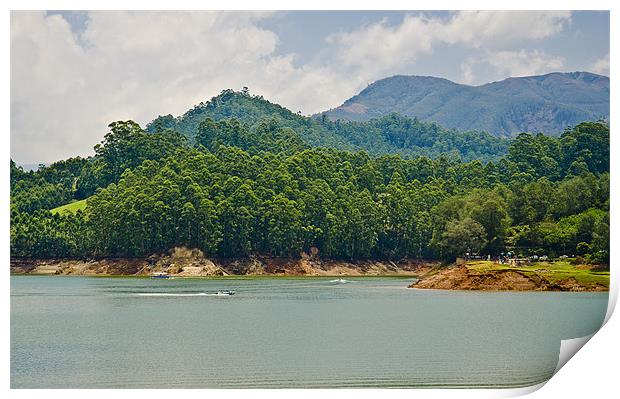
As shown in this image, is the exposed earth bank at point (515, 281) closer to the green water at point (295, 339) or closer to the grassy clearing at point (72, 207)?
the green water at point (295, 339)

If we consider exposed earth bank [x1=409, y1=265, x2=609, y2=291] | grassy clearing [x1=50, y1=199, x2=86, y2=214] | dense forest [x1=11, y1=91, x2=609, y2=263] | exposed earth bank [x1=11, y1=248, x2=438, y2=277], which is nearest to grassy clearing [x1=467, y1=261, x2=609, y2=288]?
exposed earth bank [x1=409, y1=265, x2=609, y2=291]

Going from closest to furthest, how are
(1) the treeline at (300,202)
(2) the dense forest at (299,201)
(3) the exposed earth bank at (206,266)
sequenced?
(2) the dense forest at (299,201) → (1) the treeline at (300,202) → (3) the exposed earth bank at (206,266)

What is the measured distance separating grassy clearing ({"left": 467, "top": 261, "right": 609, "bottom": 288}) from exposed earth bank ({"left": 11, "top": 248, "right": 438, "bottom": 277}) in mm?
38362

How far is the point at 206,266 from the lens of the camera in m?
102

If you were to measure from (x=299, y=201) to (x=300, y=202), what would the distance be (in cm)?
47

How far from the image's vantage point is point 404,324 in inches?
1679

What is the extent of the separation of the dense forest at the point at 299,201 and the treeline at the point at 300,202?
16cm

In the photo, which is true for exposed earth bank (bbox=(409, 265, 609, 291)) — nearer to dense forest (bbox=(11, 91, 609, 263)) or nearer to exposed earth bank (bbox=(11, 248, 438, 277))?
dense forest (bbox=(11, 91, 609, 263))

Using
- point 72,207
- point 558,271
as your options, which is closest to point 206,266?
point 72,207

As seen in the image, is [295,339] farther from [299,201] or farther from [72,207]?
[72,207]

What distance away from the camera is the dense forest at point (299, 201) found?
85938mm

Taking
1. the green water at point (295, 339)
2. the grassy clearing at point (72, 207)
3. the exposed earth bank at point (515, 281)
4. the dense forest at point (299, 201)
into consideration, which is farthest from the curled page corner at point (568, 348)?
the grassy clearing at point (72, 207)

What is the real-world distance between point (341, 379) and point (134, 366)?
7.31 meters

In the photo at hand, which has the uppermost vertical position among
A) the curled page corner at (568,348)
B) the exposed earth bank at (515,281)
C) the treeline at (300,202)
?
the treeline at (300,202)
